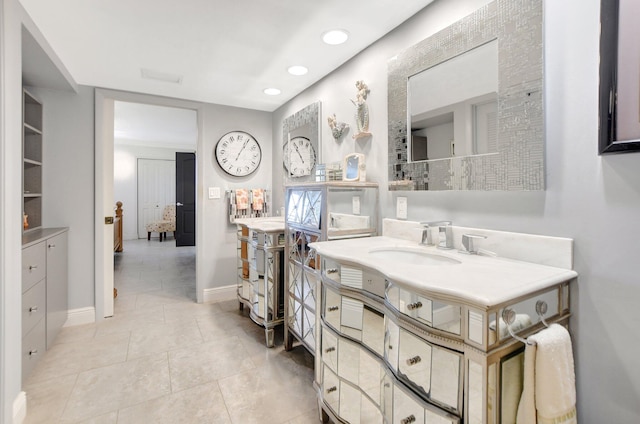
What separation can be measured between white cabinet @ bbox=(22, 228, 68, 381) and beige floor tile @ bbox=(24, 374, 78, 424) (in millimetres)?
119

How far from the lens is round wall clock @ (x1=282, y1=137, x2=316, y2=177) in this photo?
9.32 ft

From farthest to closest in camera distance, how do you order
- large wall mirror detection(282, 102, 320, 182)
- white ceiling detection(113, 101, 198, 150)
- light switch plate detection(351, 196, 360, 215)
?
white ceiling detection(113, 101, 198, 150) < large wall mirror detection(282, 102, 320, 182) < light switch plate detection(351, 196, 360, 215)

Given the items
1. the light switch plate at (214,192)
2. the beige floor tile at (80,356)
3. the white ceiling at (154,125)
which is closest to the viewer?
the beige floor tile at (80,356)

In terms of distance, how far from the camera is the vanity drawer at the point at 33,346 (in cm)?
184

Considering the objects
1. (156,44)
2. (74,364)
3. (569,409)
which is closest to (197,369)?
(74,364)

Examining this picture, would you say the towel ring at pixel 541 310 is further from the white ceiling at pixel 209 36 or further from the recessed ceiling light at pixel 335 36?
the recessed ceiling light at pixel 335 36

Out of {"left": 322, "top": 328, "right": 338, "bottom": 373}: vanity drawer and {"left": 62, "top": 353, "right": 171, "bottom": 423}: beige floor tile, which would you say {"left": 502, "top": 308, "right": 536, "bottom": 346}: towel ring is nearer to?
{"left": 322, "top": 328, "right": 338, "bottom": 373}: vanity drawer

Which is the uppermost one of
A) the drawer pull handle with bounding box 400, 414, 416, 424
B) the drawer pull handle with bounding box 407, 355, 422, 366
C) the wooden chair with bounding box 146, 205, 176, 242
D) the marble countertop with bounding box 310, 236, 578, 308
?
the marble countertop with bounding box 310, 236, 578, 308

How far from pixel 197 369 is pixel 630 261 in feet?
7.63

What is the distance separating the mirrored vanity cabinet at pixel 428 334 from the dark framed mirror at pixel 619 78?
1.59 feet

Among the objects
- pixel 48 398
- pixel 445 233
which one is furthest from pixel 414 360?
pixel 48 398

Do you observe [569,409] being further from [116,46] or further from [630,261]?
[116,46]

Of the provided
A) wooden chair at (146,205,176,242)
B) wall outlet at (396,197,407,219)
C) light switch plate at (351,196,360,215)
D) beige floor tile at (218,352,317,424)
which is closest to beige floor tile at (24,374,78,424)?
beige floor tile at (218,352,317,424)

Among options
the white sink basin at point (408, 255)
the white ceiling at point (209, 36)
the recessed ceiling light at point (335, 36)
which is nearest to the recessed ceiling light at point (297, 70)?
the white ceiling at point (209, 36)
